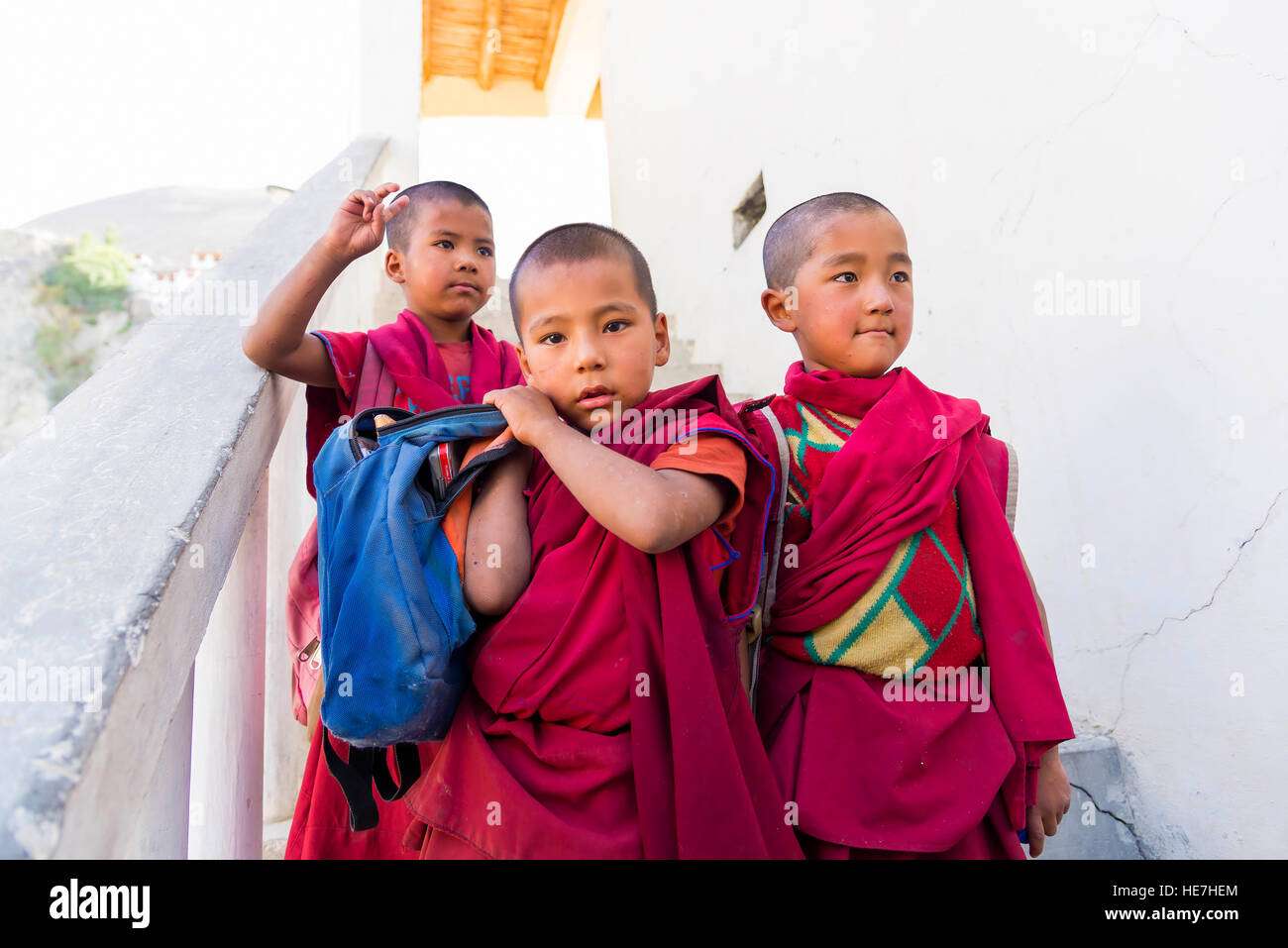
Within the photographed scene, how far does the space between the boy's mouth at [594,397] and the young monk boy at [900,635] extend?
353 millimetres

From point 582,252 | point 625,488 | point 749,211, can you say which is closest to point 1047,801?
point 625,488

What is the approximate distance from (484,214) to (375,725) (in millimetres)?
1335

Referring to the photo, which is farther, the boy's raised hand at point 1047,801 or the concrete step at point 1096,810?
the concrete step at point 1096,810

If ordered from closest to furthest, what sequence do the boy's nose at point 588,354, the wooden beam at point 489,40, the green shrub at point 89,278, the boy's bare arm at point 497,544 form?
the boy's bare arm at point 497,544 → the boy's nose at point 588,354 → the wooden beam at point 489,40 → the green shrub at point 89,278

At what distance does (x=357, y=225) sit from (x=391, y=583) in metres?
0.78

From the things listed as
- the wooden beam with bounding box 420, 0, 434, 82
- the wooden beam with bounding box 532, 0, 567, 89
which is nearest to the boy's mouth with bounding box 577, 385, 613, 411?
the wooden beam with bounding box 420, 0, 434, 82

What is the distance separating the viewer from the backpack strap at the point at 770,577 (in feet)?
4.42

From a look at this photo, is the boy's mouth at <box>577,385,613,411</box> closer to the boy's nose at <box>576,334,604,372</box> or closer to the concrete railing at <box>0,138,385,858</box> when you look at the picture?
the boy's nose at <box>576,334,604,372</box>

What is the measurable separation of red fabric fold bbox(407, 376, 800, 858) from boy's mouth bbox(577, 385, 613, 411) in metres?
0.18

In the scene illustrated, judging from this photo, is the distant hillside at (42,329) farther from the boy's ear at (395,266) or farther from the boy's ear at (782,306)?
the boy's ear at (782,306)

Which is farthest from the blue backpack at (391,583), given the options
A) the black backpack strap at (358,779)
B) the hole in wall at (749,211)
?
the hole in wall at (749,211)

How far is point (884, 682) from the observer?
4.43 feet

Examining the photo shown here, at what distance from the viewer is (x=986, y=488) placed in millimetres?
1425
